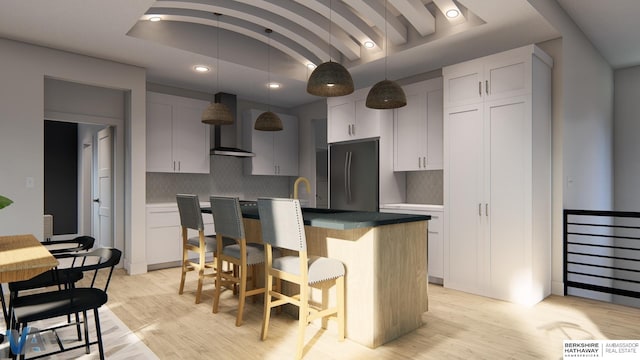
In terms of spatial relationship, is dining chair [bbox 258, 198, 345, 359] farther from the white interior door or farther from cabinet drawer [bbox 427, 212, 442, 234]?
the white interior door

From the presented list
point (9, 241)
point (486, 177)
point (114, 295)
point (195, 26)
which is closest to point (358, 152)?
point (486, 177)

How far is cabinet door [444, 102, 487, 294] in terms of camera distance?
3.99 m

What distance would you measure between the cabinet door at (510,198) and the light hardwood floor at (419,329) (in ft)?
0.86

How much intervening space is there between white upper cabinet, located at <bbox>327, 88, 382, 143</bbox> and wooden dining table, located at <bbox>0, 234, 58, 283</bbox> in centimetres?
377

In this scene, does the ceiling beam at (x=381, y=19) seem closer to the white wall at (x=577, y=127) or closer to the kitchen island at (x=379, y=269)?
the white wall at (x=577, y=127)

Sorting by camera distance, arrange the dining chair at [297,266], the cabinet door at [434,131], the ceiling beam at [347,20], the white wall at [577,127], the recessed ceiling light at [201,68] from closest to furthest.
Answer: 1. the dining chair at [297,266]
2. the ceiling beam at [347,20]
3. the white wall at [577,127]
4. the cabinet door at [434,131]
5. the recessed ceiling light at [201,68]

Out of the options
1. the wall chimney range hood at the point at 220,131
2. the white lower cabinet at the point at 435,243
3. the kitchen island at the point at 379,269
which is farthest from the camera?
the wall chimney range hood at the point at 220,131

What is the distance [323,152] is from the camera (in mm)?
6914

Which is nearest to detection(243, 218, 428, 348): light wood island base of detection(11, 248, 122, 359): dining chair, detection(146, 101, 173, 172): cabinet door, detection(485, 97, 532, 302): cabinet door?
detection(485, 97, 532, 302): cabinet door

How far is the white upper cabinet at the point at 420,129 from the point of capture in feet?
15.3

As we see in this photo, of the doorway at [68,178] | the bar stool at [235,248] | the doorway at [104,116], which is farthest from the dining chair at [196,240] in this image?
the doorway at [68,178]

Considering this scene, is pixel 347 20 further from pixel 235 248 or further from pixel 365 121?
pixel 235 248

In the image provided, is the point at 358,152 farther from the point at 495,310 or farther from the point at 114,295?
the point at 114,295

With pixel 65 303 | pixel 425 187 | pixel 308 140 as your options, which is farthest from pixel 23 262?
pixel 308 140
